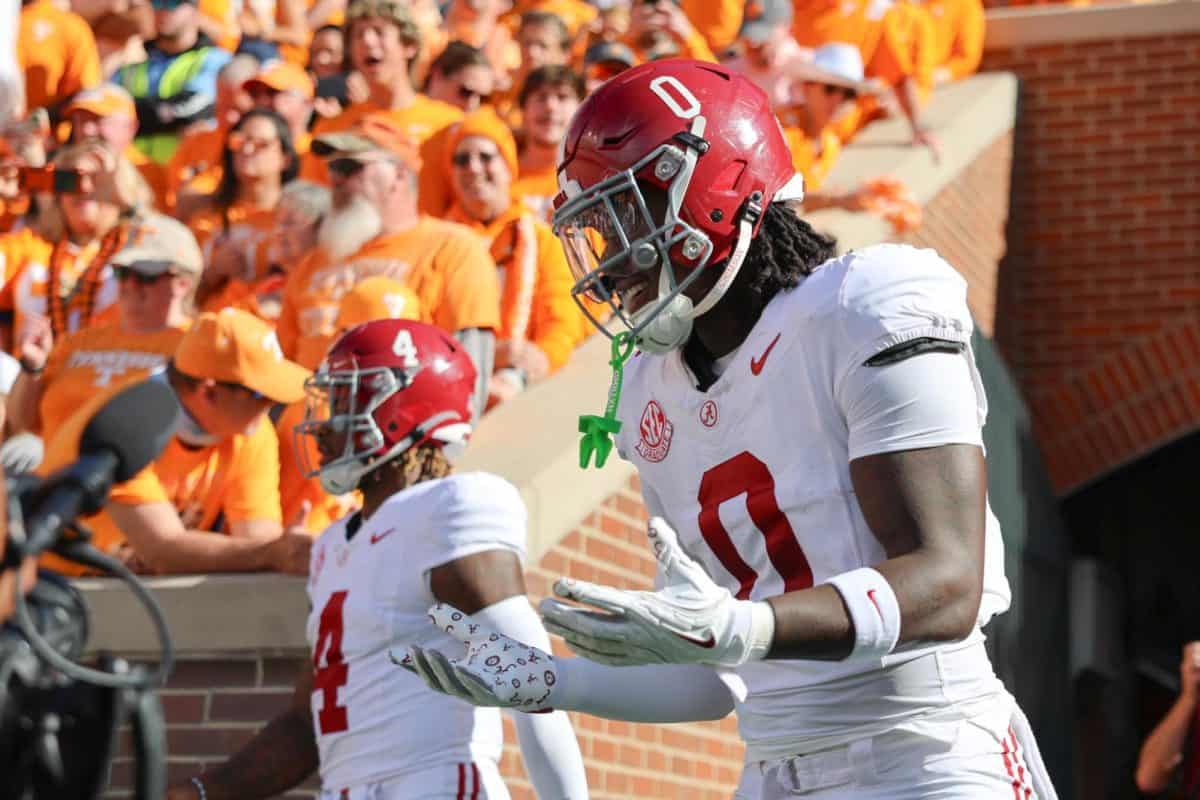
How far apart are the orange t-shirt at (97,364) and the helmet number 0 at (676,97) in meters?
3.61

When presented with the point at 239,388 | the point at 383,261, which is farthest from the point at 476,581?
the point at 383,261

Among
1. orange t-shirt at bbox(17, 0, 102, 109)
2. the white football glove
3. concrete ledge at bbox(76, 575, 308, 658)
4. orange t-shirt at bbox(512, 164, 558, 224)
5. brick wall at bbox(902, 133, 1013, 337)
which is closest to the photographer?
the white football glove

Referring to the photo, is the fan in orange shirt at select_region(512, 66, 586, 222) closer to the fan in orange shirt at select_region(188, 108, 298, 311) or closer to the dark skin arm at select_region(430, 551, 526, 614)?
the fan in orange shirt at select_region(188, 108, 298, 311)

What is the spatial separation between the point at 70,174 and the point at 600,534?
310cm

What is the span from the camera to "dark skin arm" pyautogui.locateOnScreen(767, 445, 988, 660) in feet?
8.03

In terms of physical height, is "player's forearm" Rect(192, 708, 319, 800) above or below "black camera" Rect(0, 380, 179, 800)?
above

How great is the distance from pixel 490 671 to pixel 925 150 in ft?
21.7

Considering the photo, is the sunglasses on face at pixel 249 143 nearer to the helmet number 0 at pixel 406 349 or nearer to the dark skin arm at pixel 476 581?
the helmet number 0 at pixel 406 349

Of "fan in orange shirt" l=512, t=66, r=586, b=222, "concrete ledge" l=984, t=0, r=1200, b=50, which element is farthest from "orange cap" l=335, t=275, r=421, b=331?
"concrete ledge" l=984, t=0, r=1200, b=50

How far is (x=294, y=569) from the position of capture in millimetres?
5348

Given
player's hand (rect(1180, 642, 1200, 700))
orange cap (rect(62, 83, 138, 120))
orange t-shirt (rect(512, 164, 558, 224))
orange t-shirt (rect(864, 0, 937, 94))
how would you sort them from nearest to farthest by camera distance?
player's hand (rect(1180, 642, 1200, 700)) → orange t-shirt (rect(512, 164, 558, 224)) → orange cap (rect(62, 83, 138, 120)) → orange t-shirt (rect(864, 0, 937, 94))

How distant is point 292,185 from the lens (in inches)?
291

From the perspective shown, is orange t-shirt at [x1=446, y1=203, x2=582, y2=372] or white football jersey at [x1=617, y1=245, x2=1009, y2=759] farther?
orange t-shirt at [x1=446, y1=203, x2=582, y2=372]

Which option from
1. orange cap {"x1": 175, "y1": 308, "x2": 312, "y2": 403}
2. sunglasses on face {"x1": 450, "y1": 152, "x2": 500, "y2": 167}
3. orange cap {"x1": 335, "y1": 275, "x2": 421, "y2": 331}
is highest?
sunglasses on face {"x1": 450, "y1": 152, "x2": 500, "y2": 167}
